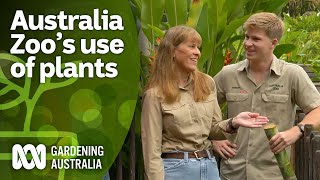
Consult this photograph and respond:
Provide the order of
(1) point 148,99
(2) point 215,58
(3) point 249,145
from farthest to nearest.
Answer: (2) point 215,58, (3) point 249,145, (1) point 148,99

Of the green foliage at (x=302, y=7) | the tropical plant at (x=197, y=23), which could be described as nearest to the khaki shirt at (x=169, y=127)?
the tropical plant at (x=197, y=23)

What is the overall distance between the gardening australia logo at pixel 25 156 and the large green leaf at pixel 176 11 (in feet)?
4.63

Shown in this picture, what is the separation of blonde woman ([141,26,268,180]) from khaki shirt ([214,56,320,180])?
0.28m

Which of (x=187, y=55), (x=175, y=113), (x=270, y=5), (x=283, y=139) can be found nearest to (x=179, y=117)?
(x=175, y=113)

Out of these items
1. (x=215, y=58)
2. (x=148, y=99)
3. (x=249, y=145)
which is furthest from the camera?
(x=215, y=58)

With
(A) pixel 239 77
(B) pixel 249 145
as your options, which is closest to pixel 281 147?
(B) pixel 249 145

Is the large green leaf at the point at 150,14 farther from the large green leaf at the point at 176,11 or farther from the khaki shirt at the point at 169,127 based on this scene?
the khaki shirt at the point at 169,127

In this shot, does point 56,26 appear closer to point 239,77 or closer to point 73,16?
point 73,16

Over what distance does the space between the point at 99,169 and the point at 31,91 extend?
1.81 ft

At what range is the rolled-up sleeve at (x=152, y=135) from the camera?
3.82m

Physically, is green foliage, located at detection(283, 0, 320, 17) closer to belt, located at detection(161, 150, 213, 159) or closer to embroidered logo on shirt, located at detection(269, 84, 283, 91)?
embroidered logo on shirt, located at detection(269, 84, 283, 91)

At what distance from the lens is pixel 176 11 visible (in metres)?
4.96

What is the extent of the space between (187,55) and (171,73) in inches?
5.0

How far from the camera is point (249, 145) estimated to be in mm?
4227
